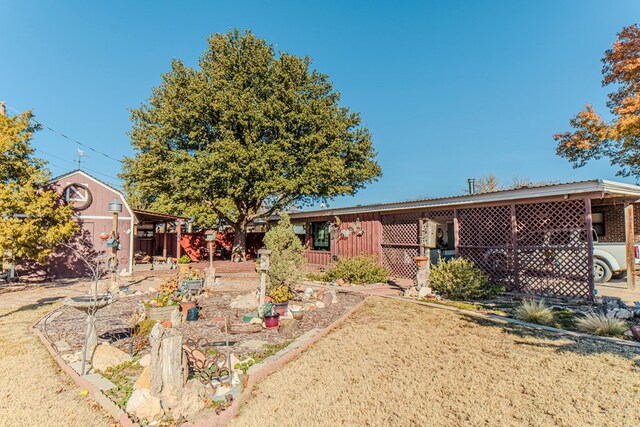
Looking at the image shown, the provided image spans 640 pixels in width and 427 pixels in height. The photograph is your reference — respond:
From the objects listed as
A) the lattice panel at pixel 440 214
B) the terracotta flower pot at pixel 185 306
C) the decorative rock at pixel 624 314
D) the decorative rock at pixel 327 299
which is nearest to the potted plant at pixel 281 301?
the decorative rock at pixel 327 299

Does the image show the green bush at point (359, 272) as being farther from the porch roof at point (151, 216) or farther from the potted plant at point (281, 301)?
the porch roof at point (151, 216)

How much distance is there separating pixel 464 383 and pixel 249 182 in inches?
541

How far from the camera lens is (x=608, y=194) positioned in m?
7.93

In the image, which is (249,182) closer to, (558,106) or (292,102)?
(292,102)

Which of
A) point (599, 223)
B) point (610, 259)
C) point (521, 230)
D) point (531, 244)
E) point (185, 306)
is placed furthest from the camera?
point (599, 223)

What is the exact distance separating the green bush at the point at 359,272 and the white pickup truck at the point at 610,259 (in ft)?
22.0

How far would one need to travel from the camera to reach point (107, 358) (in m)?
4.27

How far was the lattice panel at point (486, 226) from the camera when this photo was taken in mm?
9680

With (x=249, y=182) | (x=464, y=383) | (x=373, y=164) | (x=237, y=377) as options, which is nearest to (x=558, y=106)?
(x=373, y=164)

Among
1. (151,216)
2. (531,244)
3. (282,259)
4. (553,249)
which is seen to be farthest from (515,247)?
(151,216)

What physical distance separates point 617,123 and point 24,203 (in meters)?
23.1

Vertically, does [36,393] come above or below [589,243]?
below

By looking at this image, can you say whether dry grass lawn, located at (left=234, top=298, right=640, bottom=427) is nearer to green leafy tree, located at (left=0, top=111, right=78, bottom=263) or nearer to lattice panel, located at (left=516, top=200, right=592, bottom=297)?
lattice panel, located at (left=516, top=200, right=592, bottom=297)

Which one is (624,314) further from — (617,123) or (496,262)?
(617,123)
